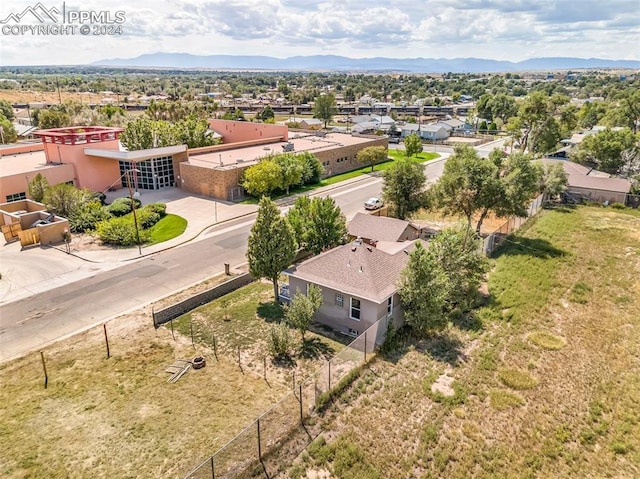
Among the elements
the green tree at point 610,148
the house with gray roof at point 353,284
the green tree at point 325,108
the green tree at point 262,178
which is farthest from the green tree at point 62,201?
the green tree at point 325,108

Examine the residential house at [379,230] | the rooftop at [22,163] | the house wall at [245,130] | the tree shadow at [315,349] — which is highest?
the house wall at [245,130]

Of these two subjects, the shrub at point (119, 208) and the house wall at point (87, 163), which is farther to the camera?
the house wall at point (87, 163)

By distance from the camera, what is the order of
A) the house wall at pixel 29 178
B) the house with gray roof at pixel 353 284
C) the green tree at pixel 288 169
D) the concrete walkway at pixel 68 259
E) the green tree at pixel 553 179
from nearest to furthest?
the house with gray roof at pixel 353 284 → the concrete walkway at pixel 68 259 → the house wall at pixel 29 178 → the green tree at pixel 553 179 → the green tree at pixel 288 169

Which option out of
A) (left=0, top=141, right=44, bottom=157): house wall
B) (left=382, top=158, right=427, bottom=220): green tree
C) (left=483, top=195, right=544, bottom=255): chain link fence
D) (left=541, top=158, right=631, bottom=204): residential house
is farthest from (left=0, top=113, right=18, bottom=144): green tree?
(left=541, top=158, right=631, bottom=204): residential house

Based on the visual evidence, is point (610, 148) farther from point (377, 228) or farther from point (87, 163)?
point (87, 163)

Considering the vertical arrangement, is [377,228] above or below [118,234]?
above

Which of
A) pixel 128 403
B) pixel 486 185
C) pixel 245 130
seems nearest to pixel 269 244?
pixel 128 403

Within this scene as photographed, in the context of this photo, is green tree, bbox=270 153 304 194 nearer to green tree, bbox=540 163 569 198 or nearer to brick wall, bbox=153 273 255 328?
brick wall, bbox=153 273 255 328

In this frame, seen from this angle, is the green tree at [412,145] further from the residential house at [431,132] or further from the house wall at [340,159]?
the residential house at [431,132]
